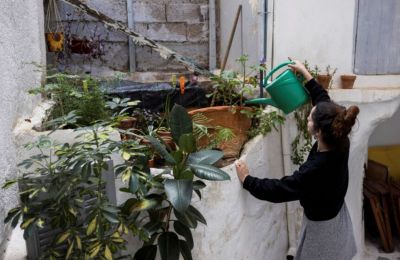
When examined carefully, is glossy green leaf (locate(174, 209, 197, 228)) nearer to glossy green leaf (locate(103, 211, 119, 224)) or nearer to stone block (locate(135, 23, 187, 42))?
glossy green leaf (locate(103, 211, 119, 224))

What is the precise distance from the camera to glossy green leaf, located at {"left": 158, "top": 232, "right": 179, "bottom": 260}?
1911 millimetres

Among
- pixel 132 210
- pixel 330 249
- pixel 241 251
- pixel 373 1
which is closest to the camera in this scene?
pixel 132 210

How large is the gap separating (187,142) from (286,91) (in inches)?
41.1

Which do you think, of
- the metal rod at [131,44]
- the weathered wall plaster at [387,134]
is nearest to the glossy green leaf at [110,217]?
the metal rod at [131,44]

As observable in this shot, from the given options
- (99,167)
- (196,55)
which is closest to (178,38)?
(196,55)

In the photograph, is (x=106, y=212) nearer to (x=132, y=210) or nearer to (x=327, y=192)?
(x=132, y=210)

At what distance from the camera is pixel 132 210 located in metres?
1.88

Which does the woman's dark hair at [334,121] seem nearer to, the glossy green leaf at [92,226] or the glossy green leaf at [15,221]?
the glossy green leaf at [92,226]

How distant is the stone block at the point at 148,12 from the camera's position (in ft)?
16.1

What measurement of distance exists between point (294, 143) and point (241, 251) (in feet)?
3.42

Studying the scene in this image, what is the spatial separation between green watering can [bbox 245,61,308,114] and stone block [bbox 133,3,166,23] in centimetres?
280

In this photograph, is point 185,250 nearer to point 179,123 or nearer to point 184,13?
point 179,123

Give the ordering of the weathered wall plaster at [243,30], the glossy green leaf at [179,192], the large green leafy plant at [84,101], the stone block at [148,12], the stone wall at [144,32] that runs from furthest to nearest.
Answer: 1. the stone block at [148,12]
2. the stone wall at [144,32]
3. the weathered wall plaster at [243,30]
4. the large green leafy plant at [84,101]
5. the glossy green leaf at [179,192]

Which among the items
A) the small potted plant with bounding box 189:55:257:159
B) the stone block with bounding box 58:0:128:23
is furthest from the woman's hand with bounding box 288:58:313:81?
the stone block with bounding box 58:0:128:23
